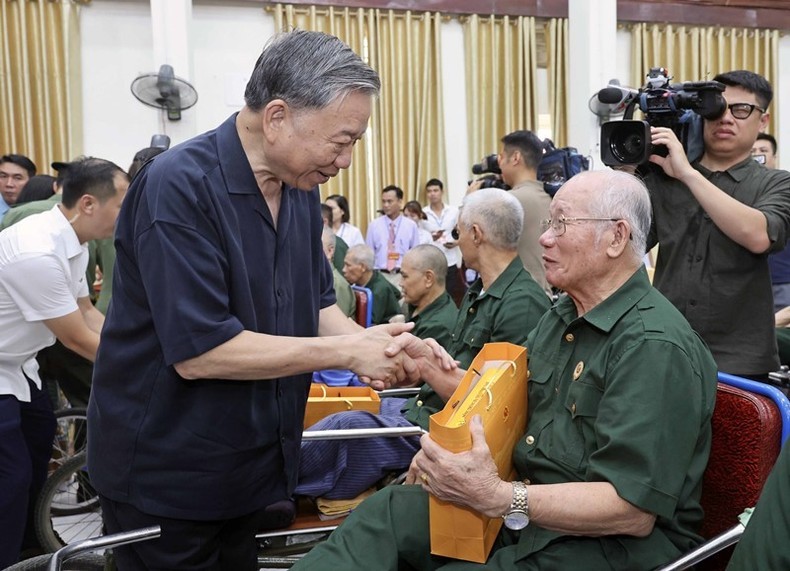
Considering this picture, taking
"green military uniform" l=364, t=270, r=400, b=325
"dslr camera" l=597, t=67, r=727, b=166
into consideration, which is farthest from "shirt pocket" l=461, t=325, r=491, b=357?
"green military uniform" l=364, t=270, r=400, b=325

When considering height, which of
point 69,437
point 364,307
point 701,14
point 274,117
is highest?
point 701,14

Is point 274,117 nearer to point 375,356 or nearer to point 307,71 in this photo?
point 307,71

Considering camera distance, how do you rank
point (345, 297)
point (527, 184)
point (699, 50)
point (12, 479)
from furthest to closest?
point (699, 50) → point (345, 297) → point (527, 184) → point (12, 479)

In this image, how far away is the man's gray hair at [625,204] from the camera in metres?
1.49

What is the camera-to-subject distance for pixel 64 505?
303 centimetres

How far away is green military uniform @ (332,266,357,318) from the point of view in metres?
3.79

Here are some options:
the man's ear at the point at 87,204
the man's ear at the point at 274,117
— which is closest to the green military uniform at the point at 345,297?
the man's ear at the point at 87,204

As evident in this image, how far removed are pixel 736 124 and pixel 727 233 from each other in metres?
0.33

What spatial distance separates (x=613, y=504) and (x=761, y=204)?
114 cm

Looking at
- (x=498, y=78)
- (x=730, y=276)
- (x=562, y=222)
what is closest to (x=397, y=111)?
(x=498, y=78)

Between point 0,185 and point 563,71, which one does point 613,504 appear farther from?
point 563,71

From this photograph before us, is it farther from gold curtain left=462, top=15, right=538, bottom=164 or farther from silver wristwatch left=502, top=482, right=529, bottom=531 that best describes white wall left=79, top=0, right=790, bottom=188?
silver wristwatch left=502, top=482, right=529, bottom=531

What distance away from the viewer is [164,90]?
598 centimetres

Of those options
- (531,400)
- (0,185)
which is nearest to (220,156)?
(531,400)
